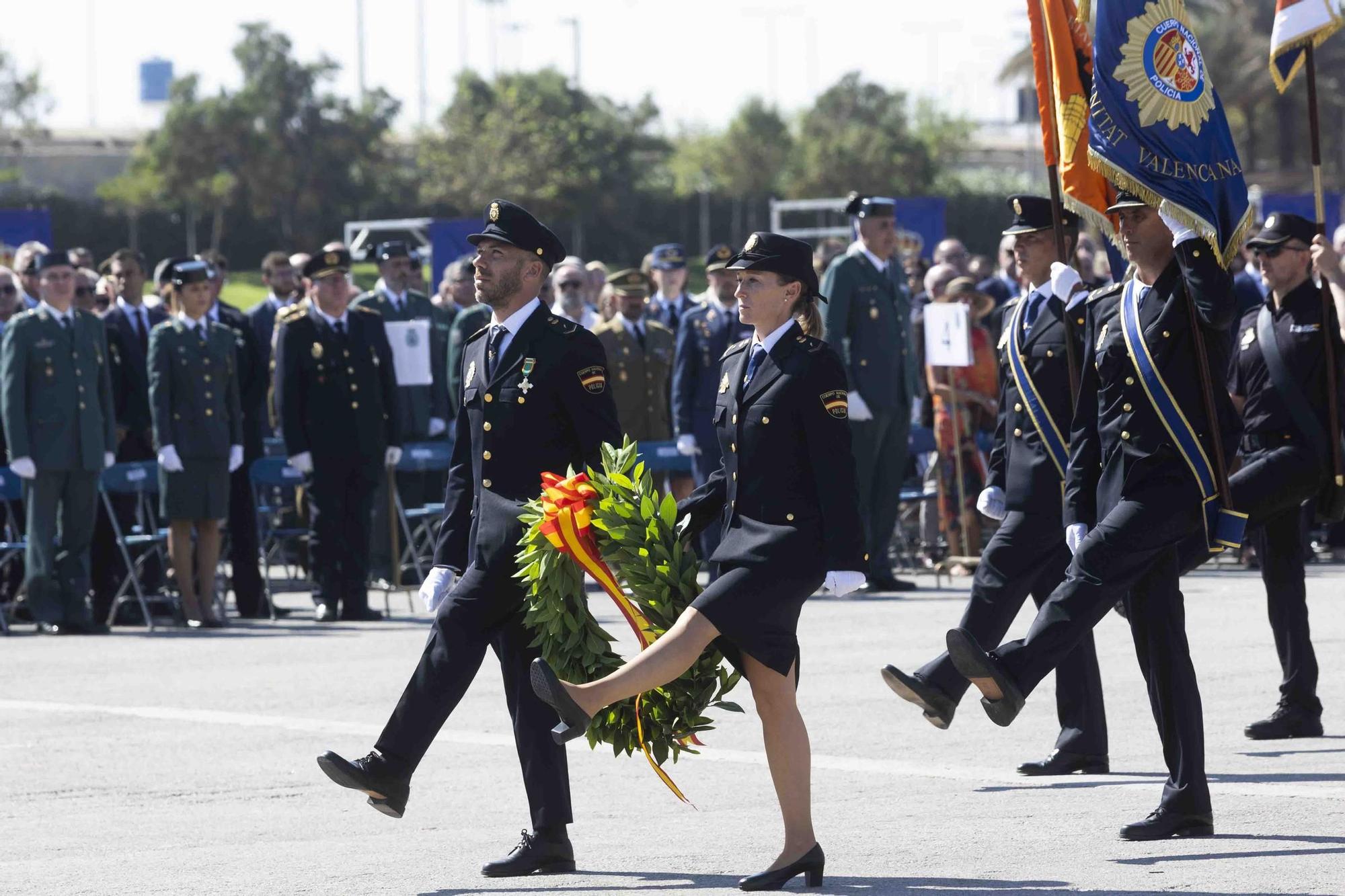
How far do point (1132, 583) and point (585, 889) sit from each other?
2024 mm

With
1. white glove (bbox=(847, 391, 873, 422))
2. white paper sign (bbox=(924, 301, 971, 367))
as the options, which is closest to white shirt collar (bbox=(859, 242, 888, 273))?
white paper sign (bbox=(924, 301, 971, 367))

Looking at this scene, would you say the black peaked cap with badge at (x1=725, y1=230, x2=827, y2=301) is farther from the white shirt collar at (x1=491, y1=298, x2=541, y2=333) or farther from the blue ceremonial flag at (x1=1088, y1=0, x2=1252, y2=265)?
the blue ceremonial flag at (x1=1088, y1=0, x2=1252, y2=265)

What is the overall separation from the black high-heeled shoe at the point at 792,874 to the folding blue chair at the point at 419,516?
29.8 feet

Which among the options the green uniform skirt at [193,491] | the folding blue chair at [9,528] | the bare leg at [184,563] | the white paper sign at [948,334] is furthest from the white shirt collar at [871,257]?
the folding blue chair at [9,528]

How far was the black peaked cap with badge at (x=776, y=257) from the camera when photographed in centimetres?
688

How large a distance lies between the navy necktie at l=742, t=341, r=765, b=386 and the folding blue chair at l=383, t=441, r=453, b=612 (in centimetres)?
887

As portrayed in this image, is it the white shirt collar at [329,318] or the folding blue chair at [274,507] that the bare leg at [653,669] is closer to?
the white shirt collar at [329,318]

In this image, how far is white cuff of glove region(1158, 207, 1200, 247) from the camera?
7398 millimetres

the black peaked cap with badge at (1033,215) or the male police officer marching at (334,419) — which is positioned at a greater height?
the black peaked cap with badge at (1033,215)

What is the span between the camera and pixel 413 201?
6331 centimetres

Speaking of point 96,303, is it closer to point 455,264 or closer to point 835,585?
point 455,264

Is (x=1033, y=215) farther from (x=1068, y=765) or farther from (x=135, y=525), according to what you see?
(x=135, y=525)

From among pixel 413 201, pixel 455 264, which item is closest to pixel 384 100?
pixel 413 201

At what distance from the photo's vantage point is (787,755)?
6.63 meters
